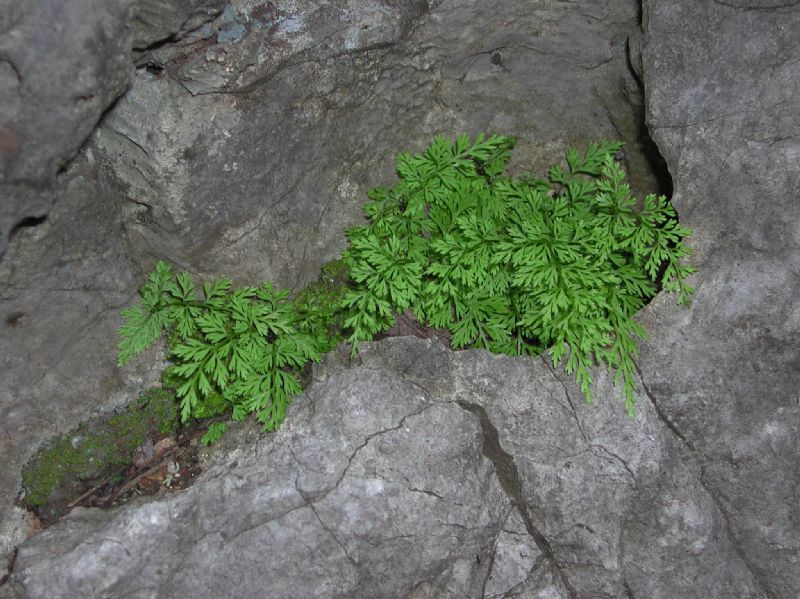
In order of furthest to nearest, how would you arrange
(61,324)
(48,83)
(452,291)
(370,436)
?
1. (452,291)
2. (61,324)
3. (370,436)
4. (48,83)

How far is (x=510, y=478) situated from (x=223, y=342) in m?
2.04

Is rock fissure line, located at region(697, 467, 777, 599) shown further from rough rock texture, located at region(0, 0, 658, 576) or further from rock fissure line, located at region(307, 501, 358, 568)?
rough rock texture, located at region(0, 0, 658, 576)

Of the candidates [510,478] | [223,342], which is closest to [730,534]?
[510,478]

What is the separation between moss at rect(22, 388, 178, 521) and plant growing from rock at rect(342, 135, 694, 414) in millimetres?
1494

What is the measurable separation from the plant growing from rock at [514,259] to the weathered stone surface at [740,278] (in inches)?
9.0

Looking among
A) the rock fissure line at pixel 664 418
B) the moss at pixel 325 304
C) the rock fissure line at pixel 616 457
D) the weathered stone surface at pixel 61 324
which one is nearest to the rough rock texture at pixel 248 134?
the weathered stone surface at pixel 61 324

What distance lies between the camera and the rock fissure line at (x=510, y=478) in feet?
13.6

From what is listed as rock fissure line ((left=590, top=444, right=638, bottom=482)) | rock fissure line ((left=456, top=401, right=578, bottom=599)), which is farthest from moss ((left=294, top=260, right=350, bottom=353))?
rock fissure line ((left=590, top=444, right=638, bottom=482))

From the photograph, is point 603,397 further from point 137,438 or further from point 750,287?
point 137,438

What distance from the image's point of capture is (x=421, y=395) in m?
4.20

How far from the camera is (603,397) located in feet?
13.8

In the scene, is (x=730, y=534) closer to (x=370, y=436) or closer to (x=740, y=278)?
(x=740, y=278)

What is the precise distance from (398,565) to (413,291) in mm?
1688

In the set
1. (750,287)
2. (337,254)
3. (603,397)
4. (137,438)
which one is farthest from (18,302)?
(750,287)
